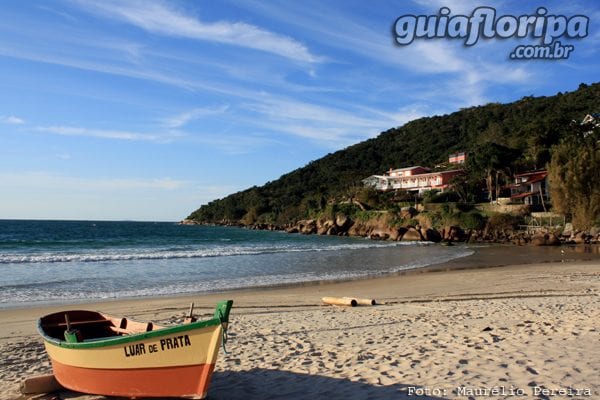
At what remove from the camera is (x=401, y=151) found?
454 ft

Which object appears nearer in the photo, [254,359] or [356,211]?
[254,359]

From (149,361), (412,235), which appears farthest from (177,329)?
(412,235)

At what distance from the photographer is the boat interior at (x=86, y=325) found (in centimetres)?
848

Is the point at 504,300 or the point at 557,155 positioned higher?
the point at 557,155

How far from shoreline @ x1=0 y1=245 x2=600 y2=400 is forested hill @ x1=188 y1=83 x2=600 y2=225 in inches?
2807

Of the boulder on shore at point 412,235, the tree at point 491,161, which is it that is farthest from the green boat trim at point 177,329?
the tree at point 491,161

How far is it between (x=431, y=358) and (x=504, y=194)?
71671 mm

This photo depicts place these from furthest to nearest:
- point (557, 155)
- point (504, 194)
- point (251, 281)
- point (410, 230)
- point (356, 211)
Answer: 1. point (356, 211)
2. point (504, 194)
3. point (410, 230)
4. point (557, 155)
5. point (251, 281)

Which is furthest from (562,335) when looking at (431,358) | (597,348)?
(431,358)

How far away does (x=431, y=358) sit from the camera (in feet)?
26.7

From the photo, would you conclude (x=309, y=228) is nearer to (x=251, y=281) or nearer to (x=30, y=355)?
(x=251, y=281)

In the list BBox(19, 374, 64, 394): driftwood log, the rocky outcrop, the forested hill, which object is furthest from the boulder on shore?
BBox(19, 374, 64, 394): driftwood log

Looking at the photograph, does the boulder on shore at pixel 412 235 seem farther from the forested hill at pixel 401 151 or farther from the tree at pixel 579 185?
the forested hill at pixel 401 151

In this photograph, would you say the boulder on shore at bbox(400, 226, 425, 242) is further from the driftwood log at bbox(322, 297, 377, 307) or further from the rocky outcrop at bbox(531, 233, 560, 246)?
the driftwood log at bbox(322, 297, 377, 307)
